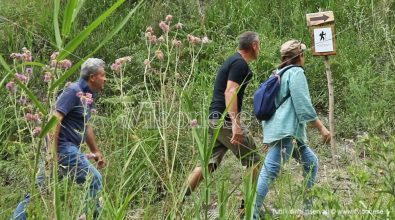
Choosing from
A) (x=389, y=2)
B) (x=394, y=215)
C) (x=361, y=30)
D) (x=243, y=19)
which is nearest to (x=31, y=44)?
(x=243, y=19)

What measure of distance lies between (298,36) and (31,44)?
12.2 feet

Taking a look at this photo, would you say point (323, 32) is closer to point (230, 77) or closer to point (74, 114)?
point (230, 77)

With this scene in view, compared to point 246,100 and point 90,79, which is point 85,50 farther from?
point 90,79

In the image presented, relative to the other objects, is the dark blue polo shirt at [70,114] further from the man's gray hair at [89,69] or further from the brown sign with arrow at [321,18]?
the brown sign with arrow at [321,18]

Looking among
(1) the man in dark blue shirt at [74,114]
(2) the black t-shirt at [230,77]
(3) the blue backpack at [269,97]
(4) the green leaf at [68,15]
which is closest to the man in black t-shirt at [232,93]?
(2) the black t-shirt at [230,77]

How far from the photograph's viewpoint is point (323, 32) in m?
5.36

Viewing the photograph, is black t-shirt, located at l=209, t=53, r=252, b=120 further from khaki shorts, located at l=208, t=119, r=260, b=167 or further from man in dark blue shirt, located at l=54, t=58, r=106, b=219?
man in dark blue shirt, located at l=54, t=58, r=106, b=219

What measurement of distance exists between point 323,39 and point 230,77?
3.47 feet

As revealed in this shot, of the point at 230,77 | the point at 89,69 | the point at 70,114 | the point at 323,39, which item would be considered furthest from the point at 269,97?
the point at 70,114

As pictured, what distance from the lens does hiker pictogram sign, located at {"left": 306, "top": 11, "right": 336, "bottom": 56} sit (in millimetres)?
5277

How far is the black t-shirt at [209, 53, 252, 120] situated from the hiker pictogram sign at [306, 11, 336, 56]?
862 mm

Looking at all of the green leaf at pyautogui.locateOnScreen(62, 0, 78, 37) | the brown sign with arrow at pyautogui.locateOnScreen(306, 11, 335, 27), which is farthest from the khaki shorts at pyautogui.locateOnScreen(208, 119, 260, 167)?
the green leaf at pyautogui.locateOnScreen(62, 0, 78, 37)

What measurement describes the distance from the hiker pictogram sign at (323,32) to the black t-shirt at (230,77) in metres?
0.86

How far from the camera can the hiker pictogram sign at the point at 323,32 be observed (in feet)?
17.3
